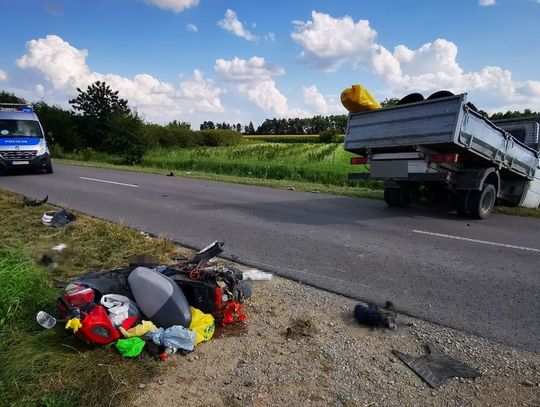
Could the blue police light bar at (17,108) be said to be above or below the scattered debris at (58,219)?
above

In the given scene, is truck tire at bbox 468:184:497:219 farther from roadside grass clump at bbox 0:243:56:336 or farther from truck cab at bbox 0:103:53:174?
truck cab at bbox 0:103:53:174

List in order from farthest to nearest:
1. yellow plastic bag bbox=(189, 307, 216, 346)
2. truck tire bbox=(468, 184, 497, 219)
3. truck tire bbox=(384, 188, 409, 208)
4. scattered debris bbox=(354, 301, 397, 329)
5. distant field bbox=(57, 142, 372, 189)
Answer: distant field bbox=(57, 142, 372, 189)
truck tire bbox=(384, 188, 409, 208)
truck tire bbox=(468, 184, 497, 219)
scattered debris bbox=(354, 301, 397, 329)
yellow plastic bag bbox=(189, 307, 216, 346)

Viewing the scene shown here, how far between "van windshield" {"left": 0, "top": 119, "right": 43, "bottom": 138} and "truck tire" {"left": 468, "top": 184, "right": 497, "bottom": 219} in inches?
642

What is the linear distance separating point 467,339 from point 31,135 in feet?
59.2

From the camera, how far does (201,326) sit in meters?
3.31

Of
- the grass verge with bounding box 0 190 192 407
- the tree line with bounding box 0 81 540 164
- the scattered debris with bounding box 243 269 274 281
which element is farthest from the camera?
the tree line with bounding box 0 81 540 164

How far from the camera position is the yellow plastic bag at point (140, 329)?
10.0 feet

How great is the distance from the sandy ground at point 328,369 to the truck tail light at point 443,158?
193 inches

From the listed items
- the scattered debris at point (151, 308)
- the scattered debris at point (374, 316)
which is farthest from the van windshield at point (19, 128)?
the scattered debris at point (374, 316)

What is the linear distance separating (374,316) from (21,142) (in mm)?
17188

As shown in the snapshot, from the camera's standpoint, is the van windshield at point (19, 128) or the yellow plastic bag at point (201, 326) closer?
the yellow plastic bag at point (201, 326)

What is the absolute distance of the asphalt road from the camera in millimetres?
4113

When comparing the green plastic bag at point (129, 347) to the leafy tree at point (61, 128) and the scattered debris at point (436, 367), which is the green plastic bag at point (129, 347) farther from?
the leafy tree at point (61, 128)

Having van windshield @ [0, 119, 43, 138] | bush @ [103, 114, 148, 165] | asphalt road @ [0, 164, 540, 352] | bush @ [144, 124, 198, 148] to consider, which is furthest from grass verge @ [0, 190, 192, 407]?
bush @ [144, 124, 198, 148]
